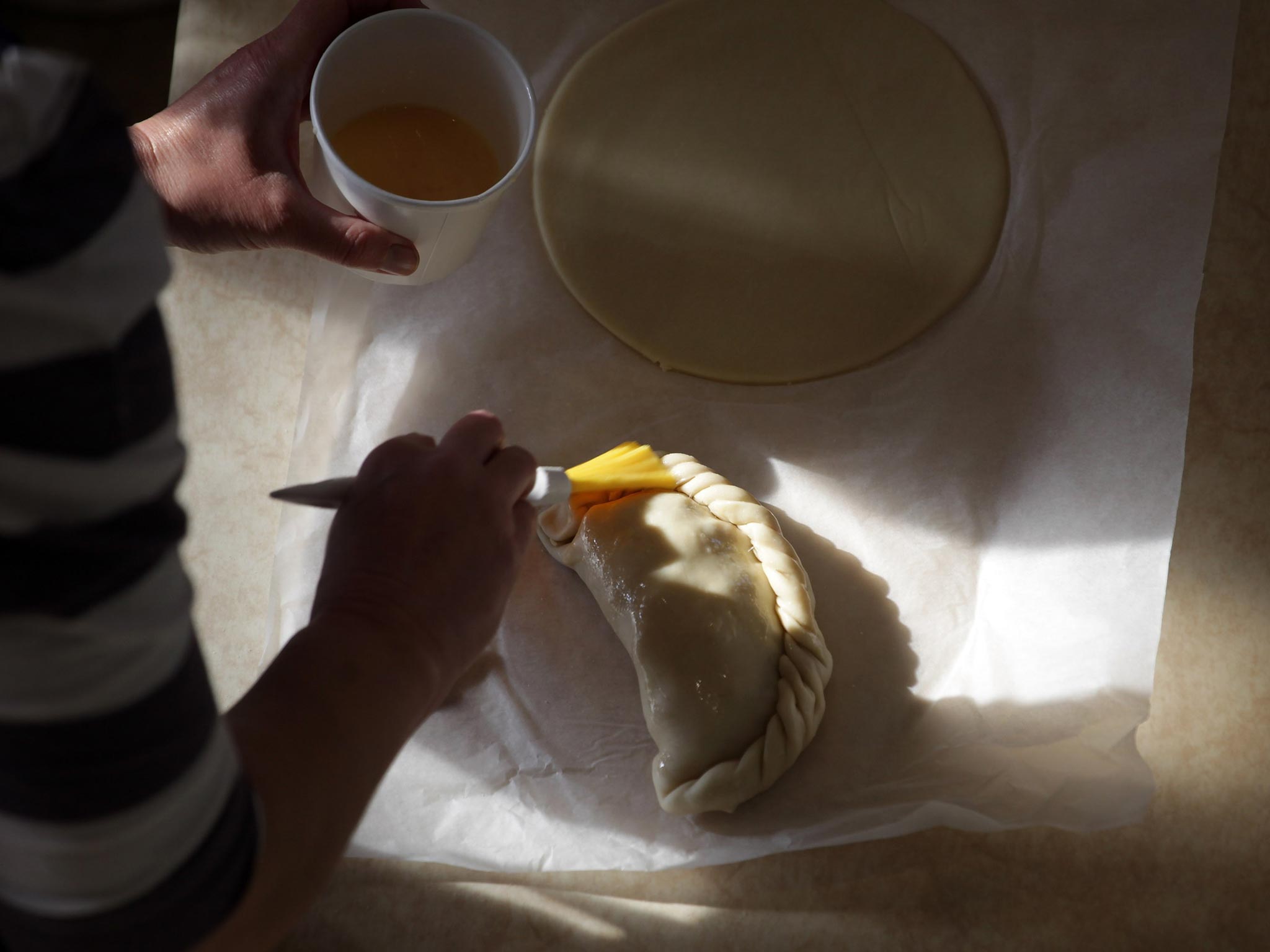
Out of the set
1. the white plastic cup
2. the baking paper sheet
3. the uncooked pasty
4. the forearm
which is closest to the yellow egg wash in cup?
the white plastic cup

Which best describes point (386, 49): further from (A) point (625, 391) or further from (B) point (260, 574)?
(B) point (260, 574)

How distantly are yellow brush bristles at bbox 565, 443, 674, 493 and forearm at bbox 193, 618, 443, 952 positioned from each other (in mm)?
443

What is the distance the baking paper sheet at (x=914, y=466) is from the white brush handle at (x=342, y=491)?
0.31 m

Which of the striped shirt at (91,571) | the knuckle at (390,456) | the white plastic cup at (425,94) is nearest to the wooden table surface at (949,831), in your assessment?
the white plastic cup at (425,94)

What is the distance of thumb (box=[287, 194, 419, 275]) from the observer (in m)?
0.92

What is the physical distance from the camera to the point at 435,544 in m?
0.69

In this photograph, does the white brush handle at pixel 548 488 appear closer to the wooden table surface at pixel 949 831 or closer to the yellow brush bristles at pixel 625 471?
the yellow brush bristles at pixel 625 471

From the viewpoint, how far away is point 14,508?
0.39 m

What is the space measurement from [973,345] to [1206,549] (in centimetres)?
34

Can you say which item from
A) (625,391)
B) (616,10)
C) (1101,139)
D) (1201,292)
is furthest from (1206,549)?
(616,10)

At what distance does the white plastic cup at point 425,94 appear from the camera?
889mm

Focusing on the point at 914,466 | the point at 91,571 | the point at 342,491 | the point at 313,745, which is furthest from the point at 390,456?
the point at 914,466

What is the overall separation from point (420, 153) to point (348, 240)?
0.42ft

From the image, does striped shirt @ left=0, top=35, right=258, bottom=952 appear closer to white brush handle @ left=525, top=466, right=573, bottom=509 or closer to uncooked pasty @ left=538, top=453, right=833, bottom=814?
white brush handle @ left=525, top=466, right=573, bottom=509
